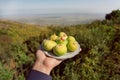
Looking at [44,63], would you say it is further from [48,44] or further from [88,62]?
[88,62]

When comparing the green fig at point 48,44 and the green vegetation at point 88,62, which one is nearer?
the green fig at point 48,44

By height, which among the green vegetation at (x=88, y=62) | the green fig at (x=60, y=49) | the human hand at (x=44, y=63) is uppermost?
the human hand at (x=44, y=63)

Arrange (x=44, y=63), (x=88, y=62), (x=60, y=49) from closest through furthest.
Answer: (x=44, y=63)
(x=60, y=49)
(x=88, y=62)

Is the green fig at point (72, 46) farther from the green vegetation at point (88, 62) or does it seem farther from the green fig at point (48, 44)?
the green vegetation at point (88, 62)

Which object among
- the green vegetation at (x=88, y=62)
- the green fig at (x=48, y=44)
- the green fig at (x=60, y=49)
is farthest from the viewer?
the green vegetation at (x=88, y=62)

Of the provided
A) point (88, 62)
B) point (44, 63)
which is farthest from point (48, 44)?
point (88, 62)

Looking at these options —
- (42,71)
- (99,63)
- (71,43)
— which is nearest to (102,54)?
(99,63)

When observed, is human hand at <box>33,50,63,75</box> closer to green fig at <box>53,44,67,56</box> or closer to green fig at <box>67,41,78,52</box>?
green fig at <box>53,44,67,56</box>

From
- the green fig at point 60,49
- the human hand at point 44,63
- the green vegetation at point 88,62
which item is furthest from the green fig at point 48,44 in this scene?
the green vegetation at point 88,62
